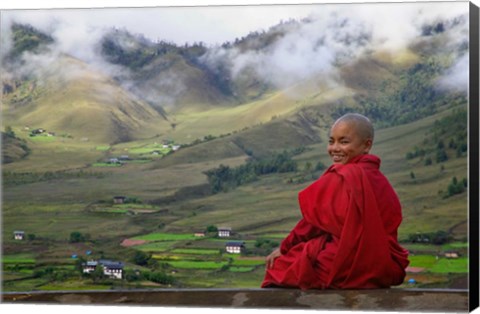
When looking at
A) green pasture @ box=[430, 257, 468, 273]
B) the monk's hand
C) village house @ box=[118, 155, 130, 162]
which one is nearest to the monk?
the monk's hand

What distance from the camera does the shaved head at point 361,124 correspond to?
51.8ft

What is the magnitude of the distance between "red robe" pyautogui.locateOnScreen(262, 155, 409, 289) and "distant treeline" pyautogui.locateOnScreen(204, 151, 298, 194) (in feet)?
3.32

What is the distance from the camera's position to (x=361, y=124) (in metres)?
15.8

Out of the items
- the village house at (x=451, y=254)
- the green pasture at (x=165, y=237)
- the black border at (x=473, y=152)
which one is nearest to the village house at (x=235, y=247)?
the green pasture at (x=165, y=237)

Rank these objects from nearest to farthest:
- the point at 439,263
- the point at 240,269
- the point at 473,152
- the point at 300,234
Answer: the point at 300,234 < the point at 473,152 < the point at 439,263 < the point at 240,269

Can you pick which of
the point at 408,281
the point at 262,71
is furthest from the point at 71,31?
the point at 408,281

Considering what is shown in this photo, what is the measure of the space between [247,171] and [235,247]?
31.2 inches

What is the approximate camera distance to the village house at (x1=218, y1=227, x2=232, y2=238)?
16.9m

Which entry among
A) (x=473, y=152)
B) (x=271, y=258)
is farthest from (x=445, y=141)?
(x=271, y=258)

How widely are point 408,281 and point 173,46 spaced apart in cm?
344

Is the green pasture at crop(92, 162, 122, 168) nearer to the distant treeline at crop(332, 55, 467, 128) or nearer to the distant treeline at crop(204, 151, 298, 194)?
the distant treeline at crop(204, 151, 298, 194)

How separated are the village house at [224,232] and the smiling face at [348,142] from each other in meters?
1.62

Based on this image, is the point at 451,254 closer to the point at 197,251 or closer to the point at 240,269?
the point at 240,269

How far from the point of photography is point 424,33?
53.6ft
